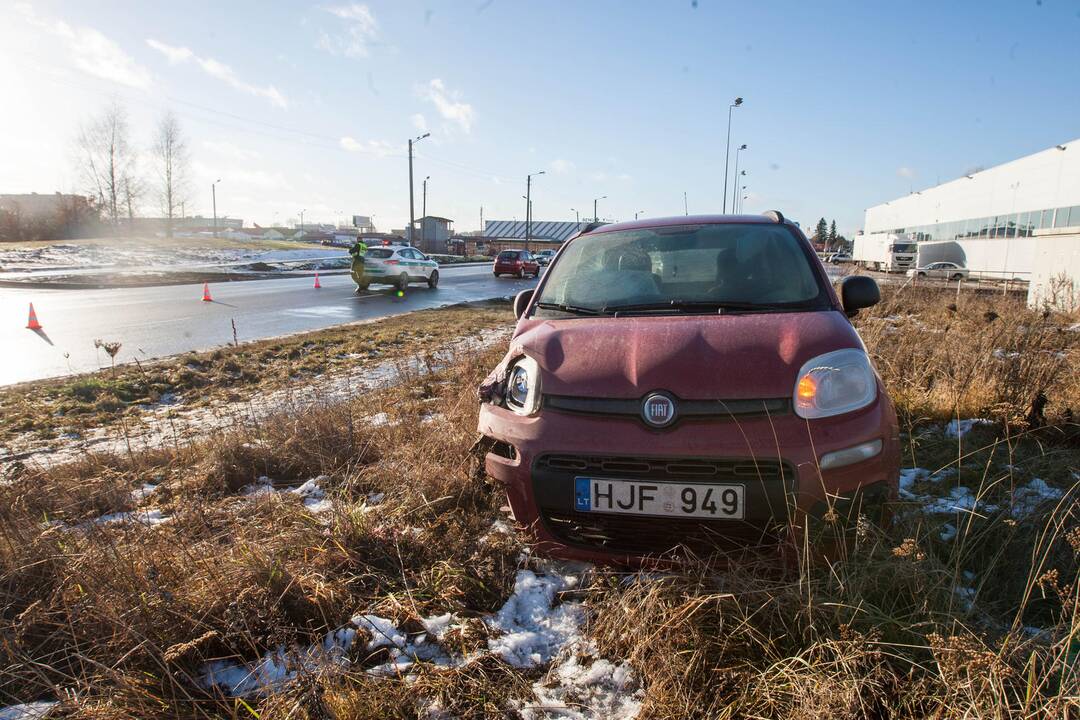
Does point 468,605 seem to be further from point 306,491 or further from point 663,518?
→ point 306,491

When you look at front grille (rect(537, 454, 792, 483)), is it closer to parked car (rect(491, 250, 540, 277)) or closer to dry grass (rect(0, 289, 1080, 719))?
dry grass (rect(0, 289, 1080, 719))

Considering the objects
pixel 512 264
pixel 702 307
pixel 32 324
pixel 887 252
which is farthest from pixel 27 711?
pixel 887 252

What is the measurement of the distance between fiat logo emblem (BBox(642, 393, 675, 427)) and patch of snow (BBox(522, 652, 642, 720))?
0.85 metres

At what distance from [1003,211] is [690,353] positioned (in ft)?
170

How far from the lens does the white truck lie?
44594 mm

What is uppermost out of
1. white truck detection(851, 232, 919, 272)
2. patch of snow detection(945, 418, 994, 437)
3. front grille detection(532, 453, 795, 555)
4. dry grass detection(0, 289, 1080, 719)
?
white truck detection(851, 232, 919, 272)

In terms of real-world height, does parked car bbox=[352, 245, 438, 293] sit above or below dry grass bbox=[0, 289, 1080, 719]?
above

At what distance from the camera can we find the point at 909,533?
237 cm

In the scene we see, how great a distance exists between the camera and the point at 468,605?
239 cm

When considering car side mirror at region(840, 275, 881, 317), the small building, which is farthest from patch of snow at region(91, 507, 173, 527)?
the small building

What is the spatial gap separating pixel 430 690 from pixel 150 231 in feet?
254

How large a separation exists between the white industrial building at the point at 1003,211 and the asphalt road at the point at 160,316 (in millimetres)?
26338

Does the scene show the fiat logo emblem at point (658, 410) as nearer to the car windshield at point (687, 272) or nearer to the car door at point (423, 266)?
the car windshield at point (687, 272)

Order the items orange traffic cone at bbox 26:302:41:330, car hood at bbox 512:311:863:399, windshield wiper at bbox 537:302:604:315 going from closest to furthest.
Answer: car hood at bbox 512:311:863:399
windshield wiper at bbox 537:302:604:315
orange traffic cone at bbox 26:302:41:330
